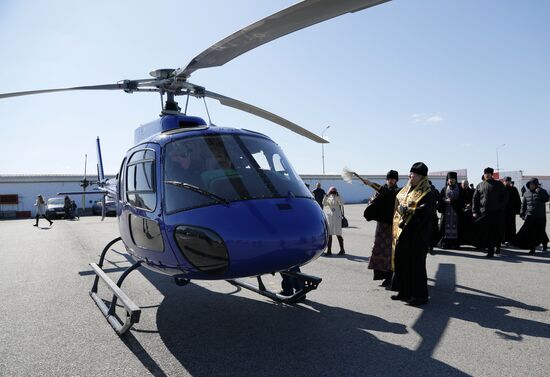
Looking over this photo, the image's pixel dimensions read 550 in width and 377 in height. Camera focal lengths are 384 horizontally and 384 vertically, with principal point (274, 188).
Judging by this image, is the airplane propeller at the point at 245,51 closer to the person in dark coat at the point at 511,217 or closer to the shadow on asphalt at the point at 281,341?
the shadow on asphalt at the point at 281,341

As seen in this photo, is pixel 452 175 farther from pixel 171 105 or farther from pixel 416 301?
pixel 171 105

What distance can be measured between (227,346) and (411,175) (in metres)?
3.18

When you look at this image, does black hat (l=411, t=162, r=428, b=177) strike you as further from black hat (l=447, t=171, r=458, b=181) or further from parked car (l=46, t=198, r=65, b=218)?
parked car (l=46, t=198, r=65, b=218)

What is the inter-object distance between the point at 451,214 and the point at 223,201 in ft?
24.6

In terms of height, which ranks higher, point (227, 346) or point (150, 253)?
point (150, 253)

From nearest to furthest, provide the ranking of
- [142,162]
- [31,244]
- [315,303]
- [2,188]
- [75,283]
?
[142,162], [315,303], [75,283], [31,244], [2,188]

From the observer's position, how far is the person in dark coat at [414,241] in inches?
193

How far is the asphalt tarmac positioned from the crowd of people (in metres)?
0.44

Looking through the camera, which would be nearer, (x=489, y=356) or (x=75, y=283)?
(x=489, y=356)

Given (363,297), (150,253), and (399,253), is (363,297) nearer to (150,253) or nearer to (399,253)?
(399,253)

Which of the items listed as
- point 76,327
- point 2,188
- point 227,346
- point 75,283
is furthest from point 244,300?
point 2,188

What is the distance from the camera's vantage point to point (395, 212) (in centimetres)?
539

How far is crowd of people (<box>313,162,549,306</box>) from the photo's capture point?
4957 mm

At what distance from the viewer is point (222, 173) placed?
3684 mm
